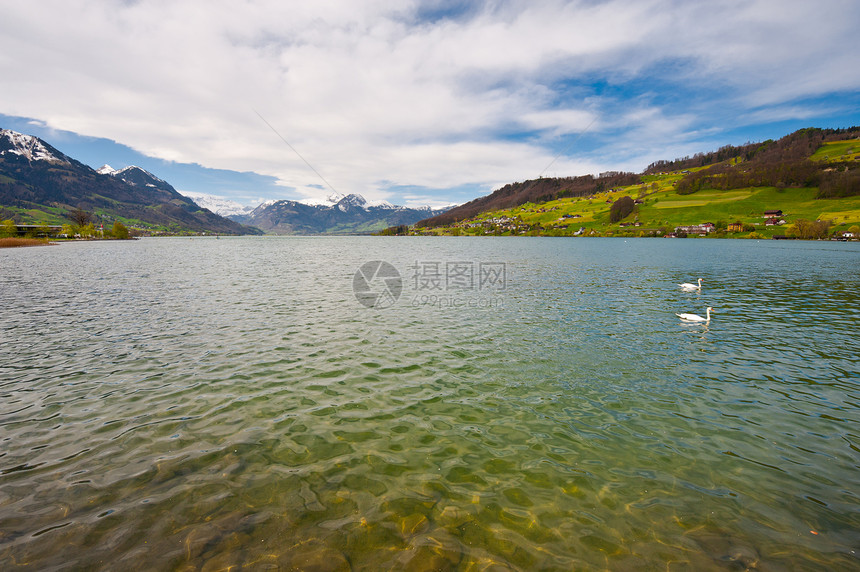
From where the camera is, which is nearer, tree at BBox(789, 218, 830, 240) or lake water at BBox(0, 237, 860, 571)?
lake water at BBox(0, 237, 860, 571)

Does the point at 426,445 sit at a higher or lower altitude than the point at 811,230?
lower

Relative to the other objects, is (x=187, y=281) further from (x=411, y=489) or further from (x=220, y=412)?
(x=411, y=489)

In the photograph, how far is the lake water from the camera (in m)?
8.38

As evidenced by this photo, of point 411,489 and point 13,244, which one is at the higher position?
point 13,244

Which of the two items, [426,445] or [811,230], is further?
[811,230]

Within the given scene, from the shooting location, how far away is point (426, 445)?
12.4 m

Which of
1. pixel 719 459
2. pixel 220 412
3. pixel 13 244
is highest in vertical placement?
pixel 13 244

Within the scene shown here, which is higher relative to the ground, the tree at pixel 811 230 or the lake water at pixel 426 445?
the tree at pixel 811 230

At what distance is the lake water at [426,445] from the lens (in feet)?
27.5

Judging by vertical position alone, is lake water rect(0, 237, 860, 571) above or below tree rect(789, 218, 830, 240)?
below

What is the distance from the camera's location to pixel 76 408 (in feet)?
47.5

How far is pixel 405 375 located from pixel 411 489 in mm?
8124

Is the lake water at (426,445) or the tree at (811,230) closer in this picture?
the lake water at (426,445)

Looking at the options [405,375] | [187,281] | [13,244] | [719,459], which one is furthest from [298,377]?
[13,244]
